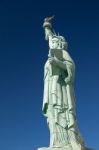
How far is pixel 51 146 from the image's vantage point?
21.0 metres

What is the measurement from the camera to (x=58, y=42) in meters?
24.4

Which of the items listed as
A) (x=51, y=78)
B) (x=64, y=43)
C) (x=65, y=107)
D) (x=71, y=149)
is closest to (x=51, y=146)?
(x=71, y=149)

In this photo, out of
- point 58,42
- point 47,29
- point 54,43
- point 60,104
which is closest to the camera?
point 60,104

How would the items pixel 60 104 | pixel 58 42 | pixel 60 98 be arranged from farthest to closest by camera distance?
pixel 58 42, pixel 60 98, pixel 60 104

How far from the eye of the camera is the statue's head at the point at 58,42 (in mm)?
24164

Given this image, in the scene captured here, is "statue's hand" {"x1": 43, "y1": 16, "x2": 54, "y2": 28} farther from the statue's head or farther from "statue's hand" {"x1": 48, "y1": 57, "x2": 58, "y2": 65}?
"statue's hand" {"x1": 48, "y1": 57, "x2": 58, "y2": 65}

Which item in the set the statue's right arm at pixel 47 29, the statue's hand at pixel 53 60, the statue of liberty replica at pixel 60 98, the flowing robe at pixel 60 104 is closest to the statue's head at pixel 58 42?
the statue of liberty replica at pixel 60 98

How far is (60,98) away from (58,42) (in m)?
3.92

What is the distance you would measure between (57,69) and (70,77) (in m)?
0.96

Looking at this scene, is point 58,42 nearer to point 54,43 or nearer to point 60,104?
point 54,43

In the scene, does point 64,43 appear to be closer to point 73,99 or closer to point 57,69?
point 57,69

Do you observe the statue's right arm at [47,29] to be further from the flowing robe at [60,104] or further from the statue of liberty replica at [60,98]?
the flowing robe at [60,104]

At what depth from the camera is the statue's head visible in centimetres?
2416

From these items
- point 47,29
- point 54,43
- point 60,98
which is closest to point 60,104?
point 60,98
